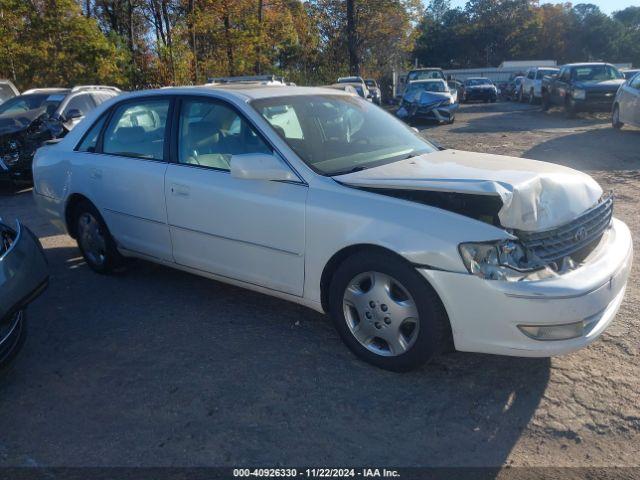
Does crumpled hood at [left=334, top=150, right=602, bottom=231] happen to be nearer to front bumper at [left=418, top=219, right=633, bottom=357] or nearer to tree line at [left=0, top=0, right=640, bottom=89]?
front bumper at [left=418, top=219, right=633, bottom=357]

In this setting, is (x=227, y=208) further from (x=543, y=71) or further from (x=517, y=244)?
(x=543, y=71)

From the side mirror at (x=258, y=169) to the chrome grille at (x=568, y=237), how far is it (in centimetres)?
144

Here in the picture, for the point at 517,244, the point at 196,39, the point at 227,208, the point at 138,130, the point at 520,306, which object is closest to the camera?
the point at 520,306

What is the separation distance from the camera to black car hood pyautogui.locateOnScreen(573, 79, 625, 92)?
1717cm

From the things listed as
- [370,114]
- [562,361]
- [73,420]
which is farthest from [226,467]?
[370,114]

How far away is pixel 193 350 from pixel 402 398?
4.63 feet

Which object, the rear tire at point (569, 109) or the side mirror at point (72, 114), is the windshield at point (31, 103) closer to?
the side mirror at point (72, 114)

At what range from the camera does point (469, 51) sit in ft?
243

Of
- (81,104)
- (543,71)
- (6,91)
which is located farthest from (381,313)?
(543,71)

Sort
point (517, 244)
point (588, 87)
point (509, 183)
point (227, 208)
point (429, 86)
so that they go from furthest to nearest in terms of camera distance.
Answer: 1. point (429, 86)
2. point (588, 87)
3. point (227, 208)
4. point (509, 183)
5. point (517, 244)

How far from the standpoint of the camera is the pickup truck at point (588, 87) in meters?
17.3

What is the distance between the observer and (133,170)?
451cm

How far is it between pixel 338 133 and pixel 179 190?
3.97 ft

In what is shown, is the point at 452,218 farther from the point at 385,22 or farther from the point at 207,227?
the point at 385,22
